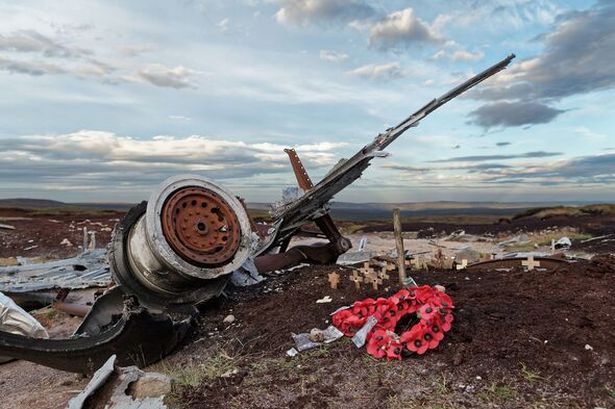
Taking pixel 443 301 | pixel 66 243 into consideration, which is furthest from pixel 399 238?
pixel 66 243

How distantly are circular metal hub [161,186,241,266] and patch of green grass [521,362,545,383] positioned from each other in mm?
3931

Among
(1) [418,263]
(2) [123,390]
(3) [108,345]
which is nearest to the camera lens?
(2) [123,390]

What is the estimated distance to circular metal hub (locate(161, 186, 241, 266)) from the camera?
266 inches

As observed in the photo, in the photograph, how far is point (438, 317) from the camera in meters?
5.28

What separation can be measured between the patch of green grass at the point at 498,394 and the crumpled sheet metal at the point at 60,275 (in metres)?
9.22

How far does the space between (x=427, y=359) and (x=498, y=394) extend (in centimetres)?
80

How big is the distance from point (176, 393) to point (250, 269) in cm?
418

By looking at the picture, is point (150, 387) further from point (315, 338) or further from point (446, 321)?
point (446, 321)

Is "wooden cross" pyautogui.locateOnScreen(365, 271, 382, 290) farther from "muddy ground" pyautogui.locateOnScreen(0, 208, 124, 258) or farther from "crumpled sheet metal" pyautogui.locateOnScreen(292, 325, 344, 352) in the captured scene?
"muddy ground" pyautogui.locateOnScreen(0, 208, 124, 258)

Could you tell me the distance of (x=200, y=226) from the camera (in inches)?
277

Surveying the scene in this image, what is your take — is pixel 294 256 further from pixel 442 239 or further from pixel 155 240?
pixel 442 239

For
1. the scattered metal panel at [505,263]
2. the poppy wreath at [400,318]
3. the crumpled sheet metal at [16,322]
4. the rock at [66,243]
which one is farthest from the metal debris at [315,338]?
the rock at [66,243]

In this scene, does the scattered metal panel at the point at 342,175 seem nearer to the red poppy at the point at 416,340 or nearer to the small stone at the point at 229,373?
the red poppy at the point at 416,340

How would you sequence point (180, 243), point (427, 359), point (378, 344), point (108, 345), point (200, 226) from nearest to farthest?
point (427, 359), point (378, 344), point (108, 345), point (180, 243), point (200, 226)
